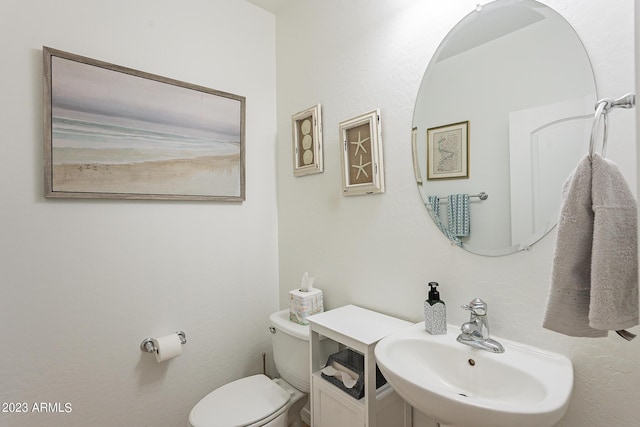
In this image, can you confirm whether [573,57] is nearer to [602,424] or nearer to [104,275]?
[602,424]

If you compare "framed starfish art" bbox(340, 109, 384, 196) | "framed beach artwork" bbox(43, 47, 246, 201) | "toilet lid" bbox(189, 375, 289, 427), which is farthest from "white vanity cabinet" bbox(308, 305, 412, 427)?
"framed beach artwork" bbox(43, 47, 246, 201)

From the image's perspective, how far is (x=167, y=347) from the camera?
1.48 m

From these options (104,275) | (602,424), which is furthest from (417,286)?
(104,275)

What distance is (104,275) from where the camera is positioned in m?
1.42

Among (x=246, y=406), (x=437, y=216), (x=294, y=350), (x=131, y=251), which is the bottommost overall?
(x=246, y=406)

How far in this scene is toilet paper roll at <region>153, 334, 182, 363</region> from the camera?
1471 millimetres

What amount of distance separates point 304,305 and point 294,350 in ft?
0.71

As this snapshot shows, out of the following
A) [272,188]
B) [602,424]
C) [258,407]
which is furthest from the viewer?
[272,188]

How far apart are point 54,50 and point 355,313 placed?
67.2 inches

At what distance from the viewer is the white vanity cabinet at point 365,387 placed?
42.8 inches

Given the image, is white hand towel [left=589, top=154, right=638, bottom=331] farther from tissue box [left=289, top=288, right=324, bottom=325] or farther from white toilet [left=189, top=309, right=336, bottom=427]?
tissue box [left=289, top=288, right=324, bottom=325]

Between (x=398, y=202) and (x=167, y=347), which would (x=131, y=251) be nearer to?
(x=167, y=347)

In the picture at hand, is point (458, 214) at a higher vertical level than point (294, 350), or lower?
higher

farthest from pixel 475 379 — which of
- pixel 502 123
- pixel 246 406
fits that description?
pixel 246 406
